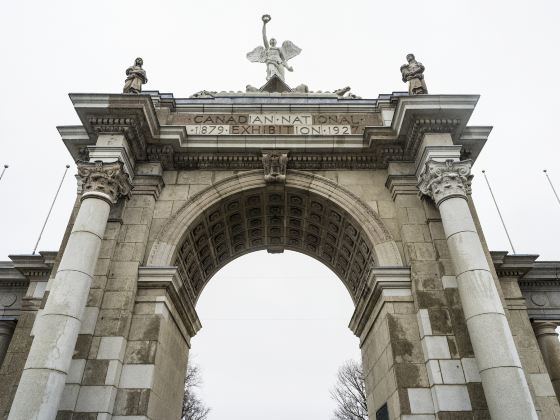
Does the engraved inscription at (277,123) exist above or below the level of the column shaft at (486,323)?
above

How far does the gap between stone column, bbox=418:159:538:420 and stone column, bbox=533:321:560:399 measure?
867cm

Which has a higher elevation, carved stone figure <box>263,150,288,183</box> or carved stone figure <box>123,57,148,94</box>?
carved stone figure <box>123,57,148,94</box>

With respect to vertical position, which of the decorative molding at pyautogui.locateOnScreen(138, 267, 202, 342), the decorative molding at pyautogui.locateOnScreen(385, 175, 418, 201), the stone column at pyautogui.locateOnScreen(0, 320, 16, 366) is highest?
the decorative molding at pyautogui.locateOnScreen(385, 175, 418, 201)

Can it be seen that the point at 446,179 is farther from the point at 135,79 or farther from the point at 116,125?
the point at 135,79

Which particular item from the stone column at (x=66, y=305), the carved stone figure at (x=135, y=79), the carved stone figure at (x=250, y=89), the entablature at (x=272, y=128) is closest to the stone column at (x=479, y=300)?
the entablature at (x=272, y=128)

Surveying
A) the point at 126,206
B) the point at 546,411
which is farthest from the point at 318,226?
the point at 546,411

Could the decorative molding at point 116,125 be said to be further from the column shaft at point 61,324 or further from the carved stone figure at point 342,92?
the carved stone figure at point 342,92

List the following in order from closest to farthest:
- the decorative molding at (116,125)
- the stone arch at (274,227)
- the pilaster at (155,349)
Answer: the pilaster at (155,349) → the decorative molding at (116,125) → the stone arch at (274,227)

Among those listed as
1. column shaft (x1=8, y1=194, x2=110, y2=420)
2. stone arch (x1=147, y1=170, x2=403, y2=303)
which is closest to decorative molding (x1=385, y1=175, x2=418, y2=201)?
stone arch (x1=147, y1=170, x2=403, y2=303)

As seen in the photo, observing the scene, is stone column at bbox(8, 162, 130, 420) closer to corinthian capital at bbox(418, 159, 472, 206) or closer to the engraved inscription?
the engraved inscription

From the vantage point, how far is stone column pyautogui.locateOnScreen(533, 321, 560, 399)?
16.5 m

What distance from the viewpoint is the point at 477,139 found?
46.5 feet

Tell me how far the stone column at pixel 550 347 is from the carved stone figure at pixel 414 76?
1097 centimetres

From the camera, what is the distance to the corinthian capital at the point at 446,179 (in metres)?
11.9
